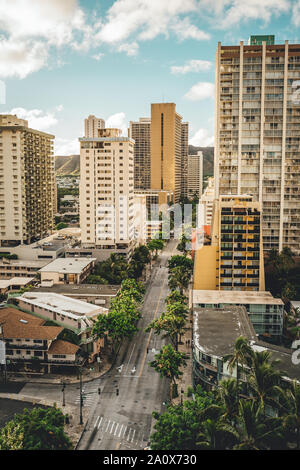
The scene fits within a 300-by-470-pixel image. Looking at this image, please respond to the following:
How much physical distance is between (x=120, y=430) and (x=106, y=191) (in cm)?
6648

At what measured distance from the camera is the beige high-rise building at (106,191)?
97.0 metres

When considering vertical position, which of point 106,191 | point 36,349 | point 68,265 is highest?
point 106,191

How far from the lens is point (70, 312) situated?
55.2 metres

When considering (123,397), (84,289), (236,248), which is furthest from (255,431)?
(84,289)

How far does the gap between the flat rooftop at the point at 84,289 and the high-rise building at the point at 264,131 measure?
3739 centimetres

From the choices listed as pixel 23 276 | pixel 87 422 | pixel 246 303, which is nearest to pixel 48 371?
pixel 87 422

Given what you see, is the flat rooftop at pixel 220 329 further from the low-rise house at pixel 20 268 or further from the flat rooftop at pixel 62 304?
the low-rise house at pixel 20 268

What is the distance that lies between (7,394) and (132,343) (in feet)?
62.1

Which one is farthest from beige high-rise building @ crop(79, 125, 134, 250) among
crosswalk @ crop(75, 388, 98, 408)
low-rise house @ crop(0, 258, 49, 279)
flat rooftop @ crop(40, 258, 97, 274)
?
crosswalk @ crop(75, 388, 98, 408)

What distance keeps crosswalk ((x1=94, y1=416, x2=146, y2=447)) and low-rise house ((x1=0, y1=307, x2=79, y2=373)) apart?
10152 millimetres

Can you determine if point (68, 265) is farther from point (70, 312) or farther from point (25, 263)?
point (70, 312)

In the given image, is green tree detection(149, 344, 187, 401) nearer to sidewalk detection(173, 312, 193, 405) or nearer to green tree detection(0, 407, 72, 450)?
sidewalk detection(173, 312, 193, 405)

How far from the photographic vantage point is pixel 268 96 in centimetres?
8806

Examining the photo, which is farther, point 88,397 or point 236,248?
point 236,248
